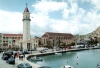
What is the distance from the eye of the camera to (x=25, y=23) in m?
101

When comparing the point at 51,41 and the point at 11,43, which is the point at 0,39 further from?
the point at 51,41

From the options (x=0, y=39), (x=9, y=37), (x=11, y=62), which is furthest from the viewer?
(x=9, y=37)

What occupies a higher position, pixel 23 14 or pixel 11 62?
pixel 23 14

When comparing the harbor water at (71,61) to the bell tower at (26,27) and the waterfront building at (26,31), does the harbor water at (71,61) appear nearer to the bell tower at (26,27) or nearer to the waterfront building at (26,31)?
the waterfront building at (26,31)

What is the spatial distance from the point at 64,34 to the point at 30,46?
7299 cm

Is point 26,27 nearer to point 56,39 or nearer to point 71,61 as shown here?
point 71,61

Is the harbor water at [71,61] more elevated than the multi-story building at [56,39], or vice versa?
the multi-story building at [56,39]

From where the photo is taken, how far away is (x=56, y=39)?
160m

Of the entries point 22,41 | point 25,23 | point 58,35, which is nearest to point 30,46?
point 22,41

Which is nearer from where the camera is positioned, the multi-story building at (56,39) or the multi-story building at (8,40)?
the multi-story building at (8,40)

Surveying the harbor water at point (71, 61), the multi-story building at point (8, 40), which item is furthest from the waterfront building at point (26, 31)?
the multi-story building at point (8, 40)

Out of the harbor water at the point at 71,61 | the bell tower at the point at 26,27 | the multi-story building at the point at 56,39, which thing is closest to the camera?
the harbor water at the point at 71,61

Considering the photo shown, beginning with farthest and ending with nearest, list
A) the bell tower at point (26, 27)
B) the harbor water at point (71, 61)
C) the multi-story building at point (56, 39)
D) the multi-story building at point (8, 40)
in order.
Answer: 1. the multi-story building at point (56, 39)
2. the multi-story building at point (8, 40)
3. the bell tower at point (26, 27)
4. the harbor water at point (71, 61)

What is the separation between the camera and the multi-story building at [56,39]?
155 m
